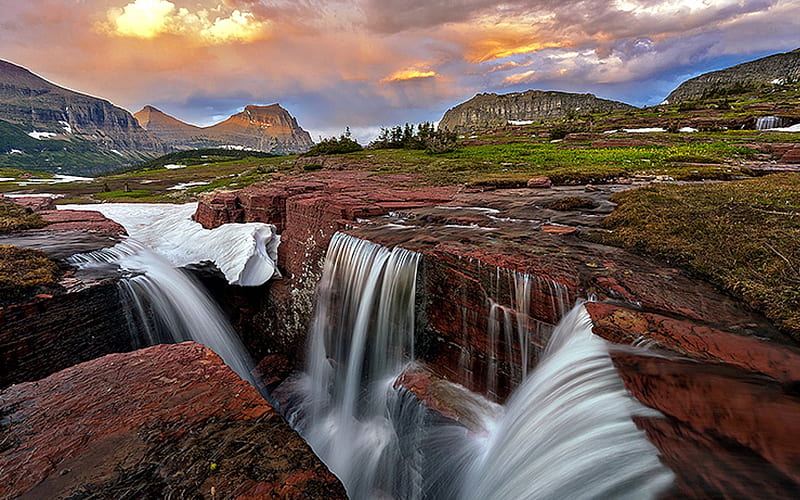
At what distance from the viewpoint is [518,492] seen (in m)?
3.25

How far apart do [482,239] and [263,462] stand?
4.43 m

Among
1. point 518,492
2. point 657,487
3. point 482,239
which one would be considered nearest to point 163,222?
point 482,239

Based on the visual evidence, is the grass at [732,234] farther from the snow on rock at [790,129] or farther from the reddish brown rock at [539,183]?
the snow on rock at [790,129]

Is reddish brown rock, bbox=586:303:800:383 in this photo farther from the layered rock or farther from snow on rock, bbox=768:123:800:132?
snow on rock, bbox=768:123:800:132

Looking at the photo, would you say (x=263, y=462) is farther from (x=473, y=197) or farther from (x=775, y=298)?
(x=473, y=197)

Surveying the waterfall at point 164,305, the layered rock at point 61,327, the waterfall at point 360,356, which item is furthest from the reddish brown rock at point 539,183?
the layered rock at point 61,327

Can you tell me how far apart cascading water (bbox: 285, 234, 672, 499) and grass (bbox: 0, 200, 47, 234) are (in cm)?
998

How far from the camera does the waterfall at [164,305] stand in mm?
7578

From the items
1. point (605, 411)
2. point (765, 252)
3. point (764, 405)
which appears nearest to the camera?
point (764, 405)

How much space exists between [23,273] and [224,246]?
181 inches

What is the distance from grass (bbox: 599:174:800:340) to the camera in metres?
3.18

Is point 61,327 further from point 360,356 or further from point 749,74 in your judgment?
point 749,74

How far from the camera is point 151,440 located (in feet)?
7.64

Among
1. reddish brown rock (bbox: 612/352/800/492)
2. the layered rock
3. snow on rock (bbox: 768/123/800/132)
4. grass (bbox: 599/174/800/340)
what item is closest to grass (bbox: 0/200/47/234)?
the layered rock
